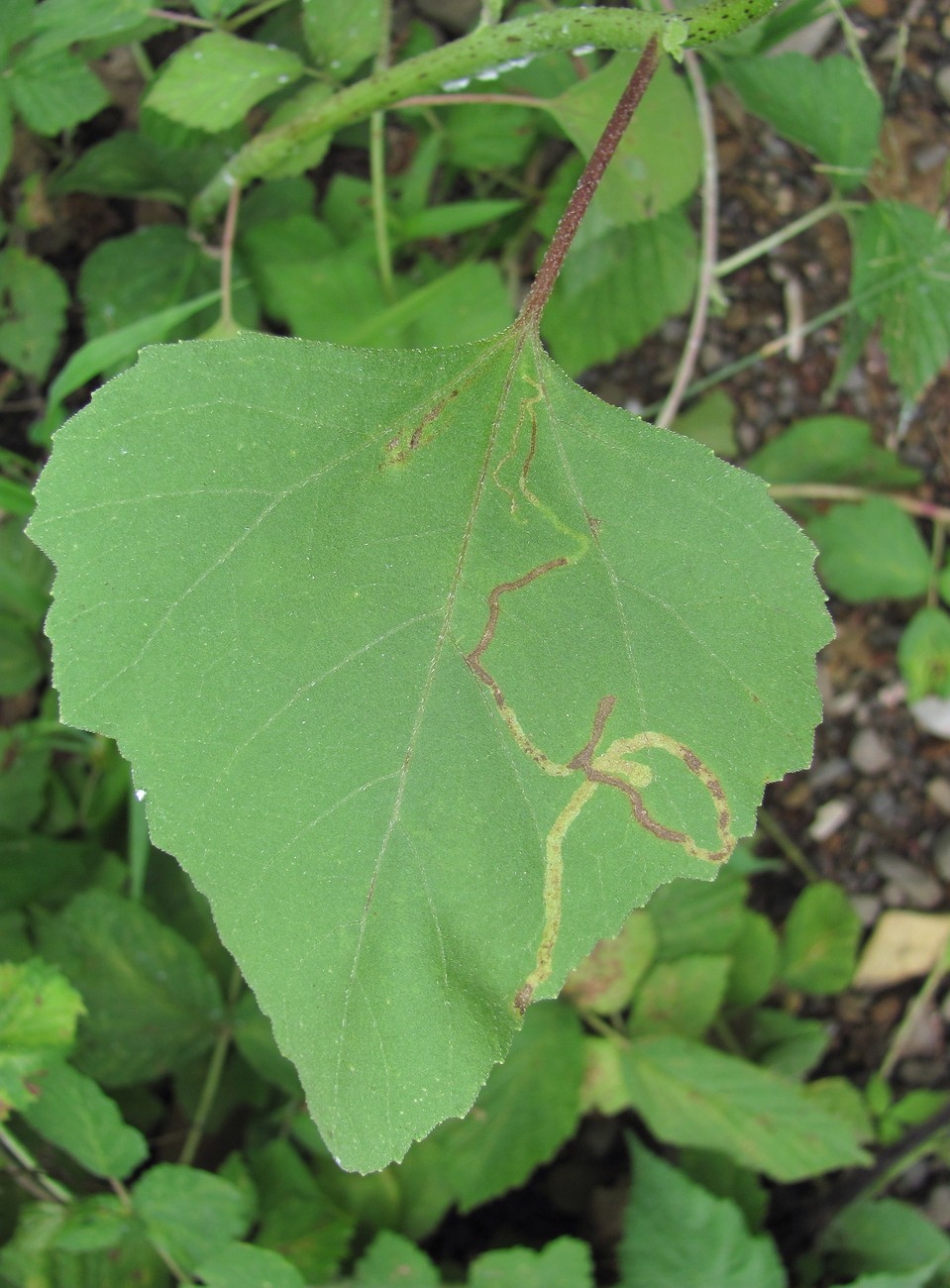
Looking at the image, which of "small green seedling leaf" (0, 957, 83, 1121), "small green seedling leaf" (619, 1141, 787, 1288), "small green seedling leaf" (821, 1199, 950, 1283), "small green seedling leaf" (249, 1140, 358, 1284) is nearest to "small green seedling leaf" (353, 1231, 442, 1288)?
"small green seedling leaf" (249, 1140, 358, 1284)

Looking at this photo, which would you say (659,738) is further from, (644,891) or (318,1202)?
(318,1202)

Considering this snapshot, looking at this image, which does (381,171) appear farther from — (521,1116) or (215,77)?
(521,1116)

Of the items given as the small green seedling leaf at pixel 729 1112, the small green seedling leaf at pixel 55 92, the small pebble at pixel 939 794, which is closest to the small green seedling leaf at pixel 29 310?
the small green seedling leaf at pixel 55 92

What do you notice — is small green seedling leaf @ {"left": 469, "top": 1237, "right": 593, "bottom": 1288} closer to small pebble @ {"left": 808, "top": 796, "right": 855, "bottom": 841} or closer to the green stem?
small pebble @ {"left": 808, "top": 796, "right": 855, "bottom": 841}

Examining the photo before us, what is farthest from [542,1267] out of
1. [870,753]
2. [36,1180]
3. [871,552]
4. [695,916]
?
[871,552]

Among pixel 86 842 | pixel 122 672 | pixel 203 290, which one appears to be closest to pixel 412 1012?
pixel 122 672

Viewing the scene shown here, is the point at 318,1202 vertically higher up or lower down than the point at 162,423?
lower down
